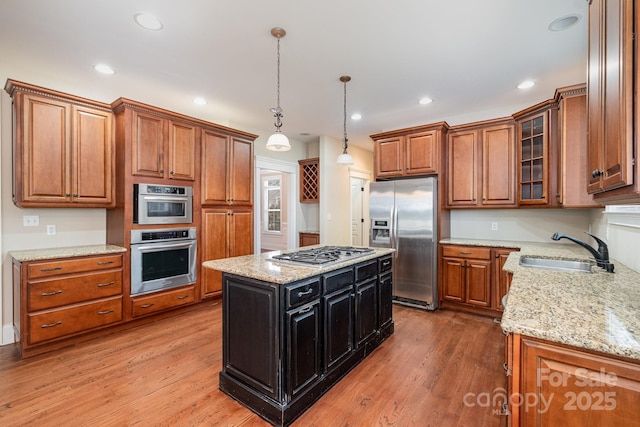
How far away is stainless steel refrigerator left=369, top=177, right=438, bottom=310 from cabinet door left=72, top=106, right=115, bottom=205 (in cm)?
328

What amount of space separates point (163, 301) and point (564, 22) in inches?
179

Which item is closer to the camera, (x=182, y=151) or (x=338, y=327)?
(x=338, y=327)

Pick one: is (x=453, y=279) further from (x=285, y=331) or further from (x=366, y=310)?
(x=285, y=331)

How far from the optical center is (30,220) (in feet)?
9.95

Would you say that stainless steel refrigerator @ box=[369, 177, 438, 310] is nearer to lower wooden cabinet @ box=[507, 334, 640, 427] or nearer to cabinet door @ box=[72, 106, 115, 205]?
lower wooden cabinet @ box=[507, 334, 640, 427]

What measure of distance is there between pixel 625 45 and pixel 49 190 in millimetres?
4122

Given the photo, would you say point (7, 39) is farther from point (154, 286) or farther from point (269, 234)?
point (269, 234)

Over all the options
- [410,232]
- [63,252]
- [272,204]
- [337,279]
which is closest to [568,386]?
[337,279]

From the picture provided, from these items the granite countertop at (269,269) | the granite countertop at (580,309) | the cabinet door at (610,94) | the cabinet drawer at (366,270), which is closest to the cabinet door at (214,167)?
the granite countertop at (269,269)

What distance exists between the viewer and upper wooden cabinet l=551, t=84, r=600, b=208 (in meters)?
2.72

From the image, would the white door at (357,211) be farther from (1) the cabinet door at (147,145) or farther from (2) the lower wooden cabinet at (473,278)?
(1) the cabinet door at (147,145)

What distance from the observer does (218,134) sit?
4027 millimetres

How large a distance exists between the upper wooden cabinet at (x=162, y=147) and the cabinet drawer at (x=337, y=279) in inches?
96.4

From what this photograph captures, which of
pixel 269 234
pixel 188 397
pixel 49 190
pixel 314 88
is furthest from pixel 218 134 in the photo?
pixel 269 234
